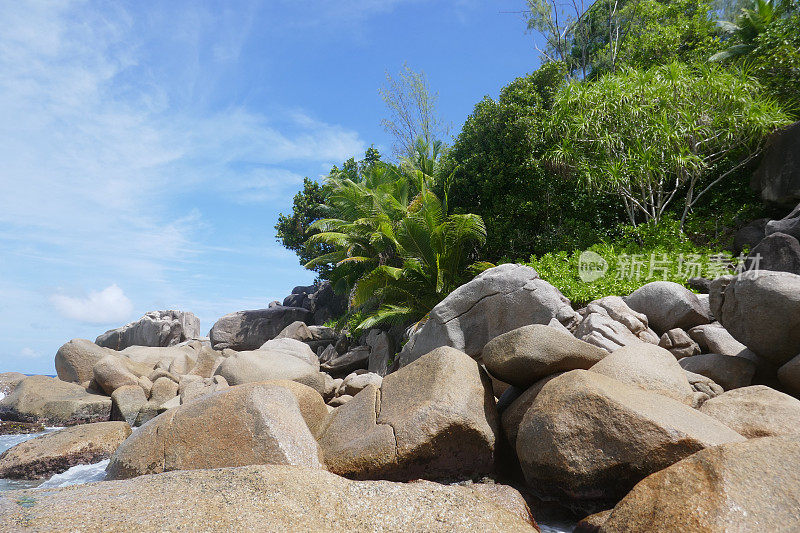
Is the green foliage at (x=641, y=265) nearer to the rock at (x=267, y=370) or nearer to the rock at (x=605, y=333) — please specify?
the rock at (x=605, y=333)

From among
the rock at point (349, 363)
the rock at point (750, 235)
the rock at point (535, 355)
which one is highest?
the rock at point (750, 235)

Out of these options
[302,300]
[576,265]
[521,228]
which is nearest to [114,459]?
[576,265]

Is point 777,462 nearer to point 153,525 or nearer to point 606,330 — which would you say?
point 153,525

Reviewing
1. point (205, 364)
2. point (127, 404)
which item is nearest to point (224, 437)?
point (127, 404)

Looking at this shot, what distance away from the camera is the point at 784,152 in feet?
47.9

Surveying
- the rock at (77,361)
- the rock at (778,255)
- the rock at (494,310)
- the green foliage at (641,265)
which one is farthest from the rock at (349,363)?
the rock at (778,255)

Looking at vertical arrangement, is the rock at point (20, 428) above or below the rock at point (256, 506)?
below

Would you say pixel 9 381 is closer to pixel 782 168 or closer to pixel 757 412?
pixel 757 412

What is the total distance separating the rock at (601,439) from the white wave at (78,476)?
547cm

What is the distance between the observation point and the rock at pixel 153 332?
1112 inches

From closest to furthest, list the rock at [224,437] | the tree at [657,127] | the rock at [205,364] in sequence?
the rock at [224,437], the tree at [657,127], the rock at [205,364]

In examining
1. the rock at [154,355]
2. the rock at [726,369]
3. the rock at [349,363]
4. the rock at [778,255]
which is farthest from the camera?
the rock at [154,355]

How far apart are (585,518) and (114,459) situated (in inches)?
185

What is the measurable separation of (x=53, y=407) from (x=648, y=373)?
44.1 ft
